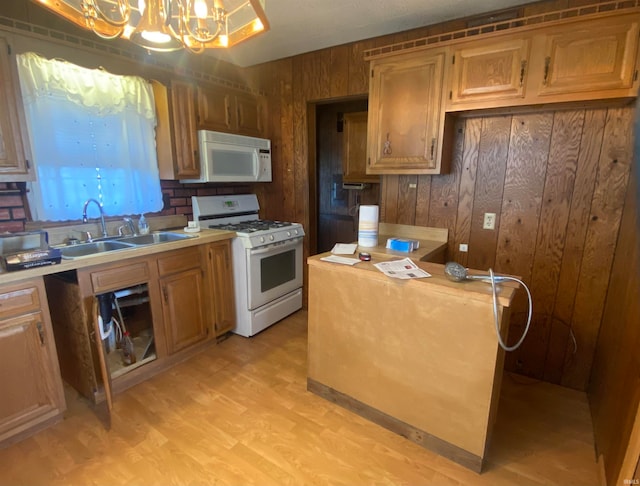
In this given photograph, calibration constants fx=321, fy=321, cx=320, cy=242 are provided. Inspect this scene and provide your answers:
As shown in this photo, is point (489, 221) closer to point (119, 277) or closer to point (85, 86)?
point (119, 277)

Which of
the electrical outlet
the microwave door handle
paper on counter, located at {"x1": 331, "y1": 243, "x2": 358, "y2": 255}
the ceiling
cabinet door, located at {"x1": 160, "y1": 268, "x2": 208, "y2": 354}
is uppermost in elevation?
the ceiling

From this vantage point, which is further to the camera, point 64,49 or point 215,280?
point 215,280

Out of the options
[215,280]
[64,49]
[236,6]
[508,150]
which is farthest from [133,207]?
[508,150]

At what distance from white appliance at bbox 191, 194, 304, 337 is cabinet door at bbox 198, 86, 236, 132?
66cm

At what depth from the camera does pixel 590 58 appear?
169 centimetres

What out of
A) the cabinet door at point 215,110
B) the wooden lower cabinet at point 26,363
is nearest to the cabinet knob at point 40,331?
the wooden lower cabinet at point 26,363

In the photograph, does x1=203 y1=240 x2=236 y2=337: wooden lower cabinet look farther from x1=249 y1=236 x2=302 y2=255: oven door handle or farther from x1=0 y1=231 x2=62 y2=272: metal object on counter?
x1=0 y1=231 x2=62 y2=272: metal object on counter

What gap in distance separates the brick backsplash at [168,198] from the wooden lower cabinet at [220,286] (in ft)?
2.06

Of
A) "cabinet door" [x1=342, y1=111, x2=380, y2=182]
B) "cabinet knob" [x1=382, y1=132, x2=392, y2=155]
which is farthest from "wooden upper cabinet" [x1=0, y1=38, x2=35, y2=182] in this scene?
"cabinet door" [x1=342, y1=111, x2=380, y2=182]

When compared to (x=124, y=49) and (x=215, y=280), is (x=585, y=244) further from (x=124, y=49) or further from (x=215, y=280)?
(x=124, y=49)

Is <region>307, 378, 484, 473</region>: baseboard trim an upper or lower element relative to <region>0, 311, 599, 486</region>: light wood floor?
upper

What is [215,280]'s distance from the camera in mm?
2604

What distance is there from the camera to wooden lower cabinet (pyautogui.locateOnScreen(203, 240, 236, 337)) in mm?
2566

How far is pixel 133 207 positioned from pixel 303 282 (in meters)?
1.72
